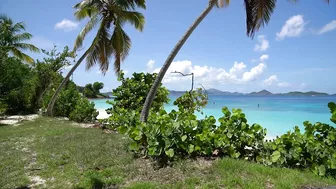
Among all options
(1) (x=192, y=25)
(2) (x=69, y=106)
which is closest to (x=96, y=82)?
(2) (x=69, y=106)

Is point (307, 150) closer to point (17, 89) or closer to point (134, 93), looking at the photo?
point (134, 93)

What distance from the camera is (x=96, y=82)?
57469mm

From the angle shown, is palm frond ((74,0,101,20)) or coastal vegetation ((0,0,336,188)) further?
palm frond ((74,0,101,20))

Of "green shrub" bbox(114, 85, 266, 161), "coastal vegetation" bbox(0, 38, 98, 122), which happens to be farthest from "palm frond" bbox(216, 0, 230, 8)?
"coastal vegetation" bbox(0, 38, 98, 122)

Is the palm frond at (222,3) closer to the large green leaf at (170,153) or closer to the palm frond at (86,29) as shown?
the large green leaf at (170,153)

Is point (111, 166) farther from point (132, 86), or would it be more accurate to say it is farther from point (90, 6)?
point (90, 6)

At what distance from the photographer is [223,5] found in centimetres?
619

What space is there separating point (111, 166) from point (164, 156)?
0.99 meters

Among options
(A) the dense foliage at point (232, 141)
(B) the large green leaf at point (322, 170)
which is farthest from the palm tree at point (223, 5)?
(B) the large green leaf at point (322, 170)

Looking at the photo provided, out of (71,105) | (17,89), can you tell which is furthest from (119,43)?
(17,89)

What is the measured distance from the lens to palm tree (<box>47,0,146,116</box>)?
12648 mm

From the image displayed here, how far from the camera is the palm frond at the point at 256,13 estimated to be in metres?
5.94

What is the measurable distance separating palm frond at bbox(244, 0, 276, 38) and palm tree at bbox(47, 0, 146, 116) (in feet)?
25.4

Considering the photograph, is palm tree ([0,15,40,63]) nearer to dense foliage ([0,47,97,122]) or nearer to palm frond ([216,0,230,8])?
dense foliage ([0,47,97,122])
